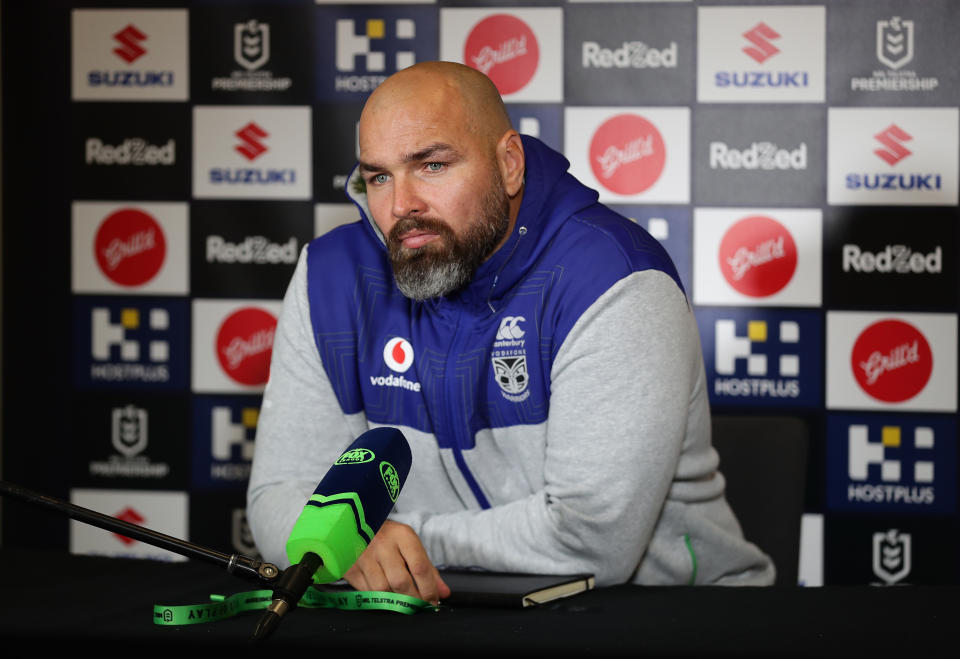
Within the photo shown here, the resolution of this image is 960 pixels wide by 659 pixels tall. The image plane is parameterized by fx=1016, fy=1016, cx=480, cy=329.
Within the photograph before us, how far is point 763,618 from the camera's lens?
36.2 inches

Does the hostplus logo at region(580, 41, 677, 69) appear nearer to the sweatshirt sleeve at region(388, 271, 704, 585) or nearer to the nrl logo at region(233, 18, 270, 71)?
the nrl logo at region(233, 18, 270, 71)

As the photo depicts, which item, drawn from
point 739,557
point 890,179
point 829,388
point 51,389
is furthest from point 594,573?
point 51,389

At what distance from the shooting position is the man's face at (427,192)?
1380mm

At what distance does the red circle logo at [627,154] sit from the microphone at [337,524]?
1.61 metres

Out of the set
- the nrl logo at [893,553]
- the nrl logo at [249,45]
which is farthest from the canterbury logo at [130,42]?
the nrl logo at [893,553]

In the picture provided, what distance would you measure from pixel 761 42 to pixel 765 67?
0.06m

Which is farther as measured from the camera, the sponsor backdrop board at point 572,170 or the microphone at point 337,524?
the sponsor backdrop board at point 572,170

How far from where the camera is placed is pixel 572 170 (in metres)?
2.46

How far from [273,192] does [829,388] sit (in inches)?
56.6

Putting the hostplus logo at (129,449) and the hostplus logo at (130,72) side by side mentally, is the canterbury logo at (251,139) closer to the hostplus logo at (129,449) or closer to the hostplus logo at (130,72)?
the hostplus logo at (130,72)

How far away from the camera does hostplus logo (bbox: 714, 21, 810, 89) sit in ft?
7.85

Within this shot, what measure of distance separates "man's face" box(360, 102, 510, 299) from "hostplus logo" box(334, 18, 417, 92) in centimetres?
114

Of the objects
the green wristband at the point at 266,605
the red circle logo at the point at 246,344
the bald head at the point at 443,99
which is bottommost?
the green wristband at the point at 266,605

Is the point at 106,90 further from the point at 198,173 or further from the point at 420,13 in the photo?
the point at 420,13
